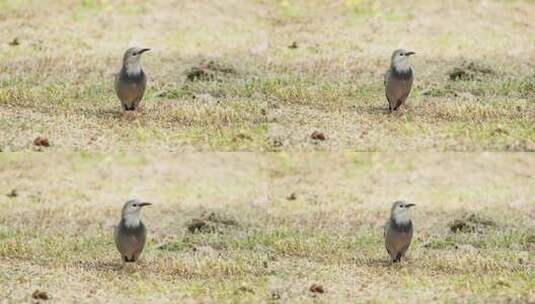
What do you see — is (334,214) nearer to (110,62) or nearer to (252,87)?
(252,87)

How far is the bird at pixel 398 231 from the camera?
7.71 metres

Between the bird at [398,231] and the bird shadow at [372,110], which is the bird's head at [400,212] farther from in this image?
the bird shadow at [372,110]

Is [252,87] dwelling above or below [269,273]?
above

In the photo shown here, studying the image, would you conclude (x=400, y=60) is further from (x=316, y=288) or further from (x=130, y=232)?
(x=130, y=232)

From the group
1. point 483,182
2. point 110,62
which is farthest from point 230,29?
point 483,182

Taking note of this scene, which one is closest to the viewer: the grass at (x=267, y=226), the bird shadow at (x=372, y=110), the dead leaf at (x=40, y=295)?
the dead leaf at (x=40, y=295)

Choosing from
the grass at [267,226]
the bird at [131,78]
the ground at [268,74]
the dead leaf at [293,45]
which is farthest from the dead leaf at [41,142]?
the dead leaf at [293,45]

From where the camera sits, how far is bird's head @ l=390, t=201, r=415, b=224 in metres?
7.75

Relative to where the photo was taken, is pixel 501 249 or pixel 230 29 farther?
pixel 230 29

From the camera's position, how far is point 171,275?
25.4ft

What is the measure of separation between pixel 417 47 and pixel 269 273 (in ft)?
6.15

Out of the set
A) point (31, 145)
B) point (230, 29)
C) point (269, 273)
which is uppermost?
point (230, 29)

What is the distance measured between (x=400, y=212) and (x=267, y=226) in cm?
84

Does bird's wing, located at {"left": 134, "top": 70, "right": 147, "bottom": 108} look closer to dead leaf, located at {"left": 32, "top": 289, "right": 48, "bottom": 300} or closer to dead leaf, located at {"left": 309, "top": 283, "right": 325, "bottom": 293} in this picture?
dead leaf, located at {"left": 32, "top": 289, "right": 48, "bottom": 300}
